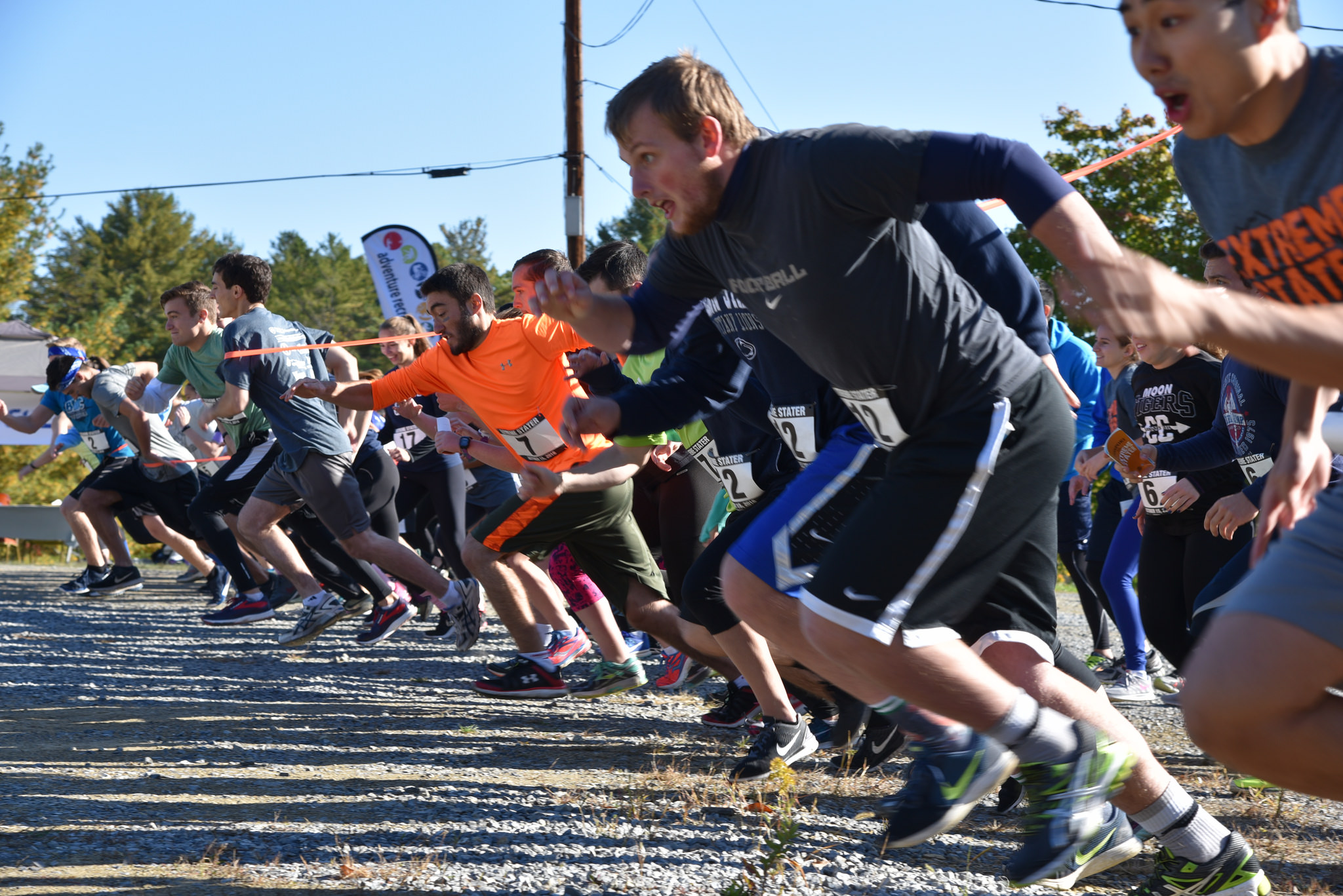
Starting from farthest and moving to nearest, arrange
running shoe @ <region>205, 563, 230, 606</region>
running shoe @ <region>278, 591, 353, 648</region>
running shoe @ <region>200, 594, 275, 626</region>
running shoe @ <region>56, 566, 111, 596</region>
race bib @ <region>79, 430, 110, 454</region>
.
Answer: running shoe @ <region>56, 566, 111, 596</region> → running shoe @ <region>205, 563, 230, 606</region> → race bib @ <region>79, 430, 110, 454</region> → running shoe @ <region>200, 594, 275, 626</region> → running shoe @ <region>278, 591, 353, 648</region>

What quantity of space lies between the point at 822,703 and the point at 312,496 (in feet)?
12.0

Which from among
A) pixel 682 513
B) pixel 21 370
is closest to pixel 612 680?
pixel 682 513

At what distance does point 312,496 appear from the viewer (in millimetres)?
6906

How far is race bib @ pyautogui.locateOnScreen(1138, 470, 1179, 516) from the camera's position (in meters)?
4.41

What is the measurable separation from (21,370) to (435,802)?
2077cm

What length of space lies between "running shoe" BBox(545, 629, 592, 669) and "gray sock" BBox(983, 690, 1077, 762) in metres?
3.45

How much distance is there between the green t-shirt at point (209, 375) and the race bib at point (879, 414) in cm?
575

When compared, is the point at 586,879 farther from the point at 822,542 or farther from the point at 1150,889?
the point at 1150,889

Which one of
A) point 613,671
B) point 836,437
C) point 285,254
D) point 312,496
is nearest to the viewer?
point 836,437

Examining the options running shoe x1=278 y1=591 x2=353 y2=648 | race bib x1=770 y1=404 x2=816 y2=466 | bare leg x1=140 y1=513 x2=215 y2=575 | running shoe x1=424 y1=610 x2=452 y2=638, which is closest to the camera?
race bib x1=770 y1=404 x2=816 y2=466

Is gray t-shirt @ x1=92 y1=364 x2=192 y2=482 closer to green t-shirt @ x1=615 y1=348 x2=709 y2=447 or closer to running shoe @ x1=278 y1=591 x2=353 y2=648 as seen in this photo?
running shoe @ x1=278 y1=591 x2=353 y2=648

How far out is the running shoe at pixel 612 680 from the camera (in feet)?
17.7

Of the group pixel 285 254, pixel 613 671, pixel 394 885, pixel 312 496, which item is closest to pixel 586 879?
pixel 394 885

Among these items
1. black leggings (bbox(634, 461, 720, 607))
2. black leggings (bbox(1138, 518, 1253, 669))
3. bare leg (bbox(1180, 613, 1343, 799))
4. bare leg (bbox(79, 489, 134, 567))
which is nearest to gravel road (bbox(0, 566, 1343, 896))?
black leggings (bbox(1138, 518, 1253, 669))
